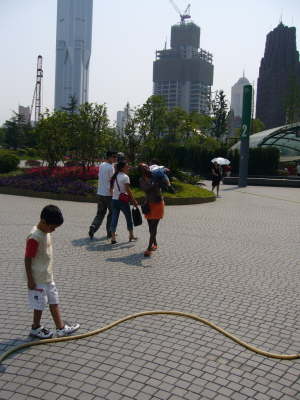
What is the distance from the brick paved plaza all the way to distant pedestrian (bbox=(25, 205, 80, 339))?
0.65 feet

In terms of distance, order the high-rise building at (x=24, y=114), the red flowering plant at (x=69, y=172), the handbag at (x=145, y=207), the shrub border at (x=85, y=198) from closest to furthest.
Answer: the handbag at (x=145, y=207), the shrub border at (x=85, y=198), the red flowering plant at (x=69, y=172), the high-rise building at (x=24, y=114)

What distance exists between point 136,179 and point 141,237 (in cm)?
854

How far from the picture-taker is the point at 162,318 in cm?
469

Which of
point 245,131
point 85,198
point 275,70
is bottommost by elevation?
point 85,198

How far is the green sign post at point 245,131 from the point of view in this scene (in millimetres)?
26297

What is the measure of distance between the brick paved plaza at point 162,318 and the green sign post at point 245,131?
1764 centimetres

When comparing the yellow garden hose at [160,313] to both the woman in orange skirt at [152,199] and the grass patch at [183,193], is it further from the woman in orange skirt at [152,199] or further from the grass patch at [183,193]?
the grass patch at [183,193]

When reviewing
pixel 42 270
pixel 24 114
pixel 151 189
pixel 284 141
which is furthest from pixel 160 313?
pixel 24 114

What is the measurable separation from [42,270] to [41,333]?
0.59 m

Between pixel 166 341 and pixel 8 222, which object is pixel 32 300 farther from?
pixel 8 222

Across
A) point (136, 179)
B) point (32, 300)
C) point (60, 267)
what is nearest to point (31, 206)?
point (136, 179)

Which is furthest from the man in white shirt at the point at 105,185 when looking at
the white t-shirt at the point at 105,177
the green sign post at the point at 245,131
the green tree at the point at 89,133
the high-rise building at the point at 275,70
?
the high-rise building at the point at 275,70

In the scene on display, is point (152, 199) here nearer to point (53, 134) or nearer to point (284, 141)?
point (53, 134)

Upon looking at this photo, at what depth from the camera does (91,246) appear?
8.25 meters
